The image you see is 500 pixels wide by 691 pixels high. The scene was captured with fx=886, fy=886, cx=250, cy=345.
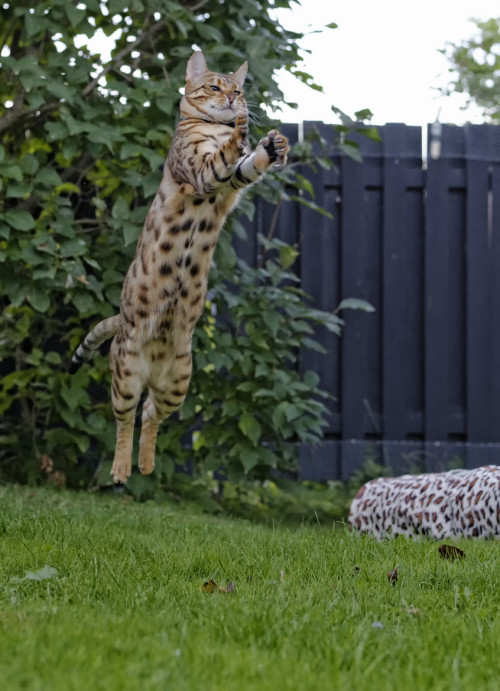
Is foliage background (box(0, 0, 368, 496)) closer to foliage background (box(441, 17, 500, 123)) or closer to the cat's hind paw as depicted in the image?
the cat's hind paw

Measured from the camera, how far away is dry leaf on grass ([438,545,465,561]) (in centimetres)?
356

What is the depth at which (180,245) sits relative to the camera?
2.45 m

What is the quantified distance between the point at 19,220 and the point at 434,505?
2.79m

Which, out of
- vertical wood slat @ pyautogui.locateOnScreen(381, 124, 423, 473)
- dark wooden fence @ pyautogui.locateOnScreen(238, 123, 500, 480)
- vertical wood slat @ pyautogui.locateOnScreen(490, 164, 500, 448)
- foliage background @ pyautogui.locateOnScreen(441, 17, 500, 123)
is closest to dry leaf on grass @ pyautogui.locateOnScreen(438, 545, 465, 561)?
dark wooden fence @ pyautogui.locateOnScreen(238, 123, 500, 480)

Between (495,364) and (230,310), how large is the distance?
242 cm

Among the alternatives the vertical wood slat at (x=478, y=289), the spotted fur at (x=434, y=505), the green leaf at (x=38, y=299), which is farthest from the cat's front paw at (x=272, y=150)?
the vertical wood slat at (x=478, y=289)

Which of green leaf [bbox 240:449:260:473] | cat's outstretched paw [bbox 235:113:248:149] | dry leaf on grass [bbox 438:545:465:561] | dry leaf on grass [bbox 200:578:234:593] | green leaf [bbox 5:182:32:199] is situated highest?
green leaf [bbox 5:182:32:199]

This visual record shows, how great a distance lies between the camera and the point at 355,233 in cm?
702

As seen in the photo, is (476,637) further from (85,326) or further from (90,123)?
(85,326)

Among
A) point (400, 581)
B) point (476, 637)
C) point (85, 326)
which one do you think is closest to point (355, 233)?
point (85, 326)

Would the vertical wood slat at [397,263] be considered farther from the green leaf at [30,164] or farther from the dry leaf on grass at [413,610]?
the dry leaf on grass at [413,610]

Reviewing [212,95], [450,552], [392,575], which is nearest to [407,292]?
[450,552]

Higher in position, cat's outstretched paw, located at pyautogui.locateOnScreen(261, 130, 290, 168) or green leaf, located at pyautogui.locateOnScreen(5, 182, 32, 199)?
green leaf, located at pyautogui.locateOnScreen(5, 182, 32, 199)

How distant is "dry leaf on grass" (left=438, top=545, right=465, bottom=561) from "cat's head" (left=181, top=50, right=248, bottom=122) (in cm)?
202
